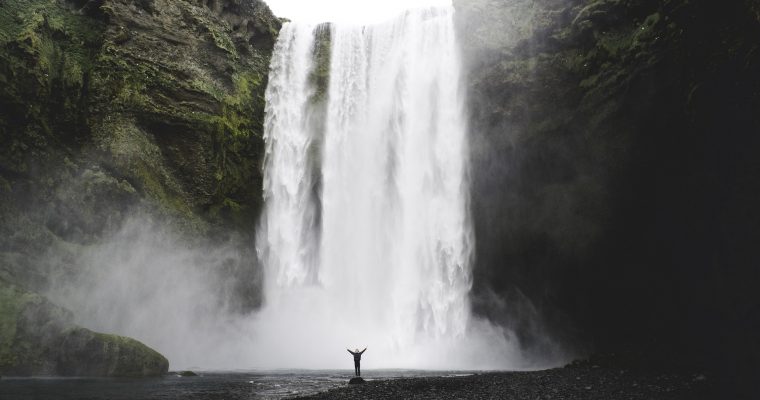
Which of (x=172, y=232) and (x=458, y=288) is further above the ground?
(x=172, y=232)

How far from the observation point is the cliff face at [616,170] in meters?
16.7

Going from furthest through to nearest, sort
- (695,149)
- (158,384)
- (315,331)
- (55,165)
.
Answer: (315,331) → (55,165) → (695,149) → (158,384)

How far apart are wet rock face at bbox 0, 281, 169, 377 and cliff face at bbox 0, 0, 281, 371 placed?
1732 mm

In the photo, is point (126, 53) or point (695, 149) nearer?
point (695, 149)

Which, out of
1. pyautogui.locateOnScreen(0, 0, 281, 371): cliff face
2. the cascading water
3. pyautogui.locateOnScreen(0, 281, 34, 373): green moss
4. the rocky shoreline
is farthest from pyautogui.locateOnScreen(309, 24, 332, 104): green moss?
the rocky shoreline

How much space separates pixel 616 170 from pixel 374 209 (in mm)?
11243

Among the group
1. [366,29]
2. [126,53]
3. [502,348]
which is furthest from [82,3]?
[502,348]

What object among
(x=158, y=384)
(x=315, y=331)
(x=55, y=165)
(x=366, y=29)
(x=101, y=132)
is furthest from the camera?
(x=366, y=29)

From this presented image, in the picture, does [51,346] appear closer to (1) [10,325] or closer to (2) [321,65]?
(1) [10,325]

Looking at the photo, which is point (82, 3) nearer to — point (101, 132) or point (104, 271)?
point (101, 132)

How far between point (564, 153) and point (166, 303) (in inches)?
744

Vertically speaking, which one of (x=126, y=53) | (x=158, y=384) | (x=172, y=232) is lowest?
(x=158, y=384)

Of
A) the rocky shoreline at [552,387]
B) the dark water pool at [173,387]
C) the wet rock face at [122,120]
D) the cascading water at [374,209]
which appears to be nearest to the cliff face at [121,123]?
the wet rock face at [122,120]

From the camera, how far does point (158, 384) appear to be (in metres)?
16.0
